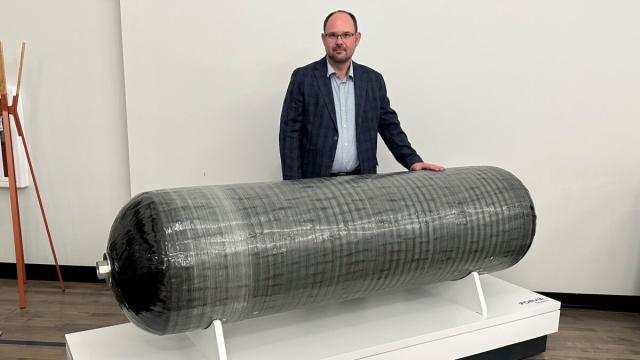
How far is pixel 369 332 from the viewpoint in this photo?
1.80 m

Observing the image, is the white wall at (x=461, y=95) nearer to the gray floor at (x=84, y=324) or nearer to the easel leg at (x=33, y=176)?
the gray floor at (x=84, y=324)

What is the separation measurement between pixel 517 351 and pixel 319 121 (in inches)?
44.6

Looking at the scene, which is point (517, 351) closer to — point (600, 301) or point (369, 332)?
point (369, 332)

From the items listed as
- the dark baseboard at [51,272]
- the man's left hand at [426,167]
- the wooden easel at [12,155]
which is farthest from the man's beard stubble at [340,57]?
the dark baseboard at [51,272]

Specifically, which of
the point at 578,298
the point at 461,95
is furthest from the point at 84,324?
the point at 578,298

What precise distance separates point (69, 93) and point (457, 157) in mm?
1923

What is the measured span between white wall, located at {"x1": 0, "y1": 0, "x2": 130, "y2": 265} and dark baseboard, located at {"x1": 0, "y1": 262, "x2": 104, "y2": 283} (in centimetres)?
3

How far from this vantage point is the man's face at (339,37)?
206cm

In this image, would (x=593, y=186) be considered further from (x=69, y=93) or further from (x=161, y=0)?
(x=69, y=93)

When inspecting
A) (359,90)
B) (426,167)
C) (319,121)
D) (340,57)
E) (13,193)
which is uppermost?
(340,57)

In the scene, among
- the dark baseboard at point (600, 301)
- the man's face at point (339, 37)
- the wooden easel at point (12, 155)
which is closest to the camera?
the man's face at point (339, 37)

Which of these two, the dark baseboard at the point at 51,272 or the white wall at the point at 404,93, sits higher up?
the white wall at the point at 404,93

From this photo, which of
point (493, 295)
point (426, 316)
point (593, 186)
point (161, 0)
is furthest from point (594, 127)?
point (161, 0)

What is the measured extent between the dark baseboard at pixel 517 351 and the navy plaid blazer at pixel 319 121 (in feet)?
2.54
